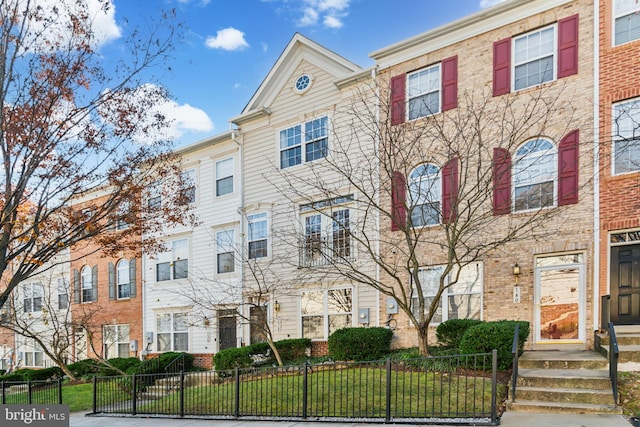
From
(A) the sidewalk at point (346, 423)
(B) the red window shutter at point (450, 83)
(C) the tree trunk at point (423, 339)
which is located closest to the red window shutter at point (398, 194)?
(C) the tree trunk at point (423, 339)

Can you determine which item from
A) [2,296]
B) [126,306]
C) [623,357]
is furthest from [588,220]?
[126,306]

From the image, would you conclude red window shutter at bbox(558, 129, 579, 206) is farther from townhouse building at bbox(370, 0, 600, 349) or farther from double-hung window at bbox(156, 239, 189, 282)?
double-hung window at bbox(156, 239, 189, 282)

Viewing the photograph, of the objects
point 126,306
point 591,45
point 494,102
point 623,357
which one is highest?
point 591,45

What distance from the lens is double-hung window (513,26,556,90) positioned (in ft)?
39.6

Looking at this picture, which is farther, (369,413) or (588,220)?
(588,220)

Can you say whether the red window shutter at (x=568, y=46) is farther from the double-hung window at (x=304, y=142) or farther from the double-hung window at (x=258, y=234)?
the double-hung window at (x=258, y=234)

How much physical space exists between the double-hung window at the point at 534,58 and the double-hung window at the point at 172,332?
14.9 m

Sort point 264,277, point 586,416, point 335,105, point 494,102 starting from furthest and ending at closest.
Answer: point 264,277 < point 335,105 < point 494,102 < point 586,416

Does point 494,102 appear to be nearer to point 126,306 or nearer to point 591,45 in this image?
point 591,45

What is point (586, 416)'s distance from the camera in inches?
275

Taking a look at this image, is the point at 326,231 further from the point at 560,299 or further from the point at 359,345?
the point at 560,299

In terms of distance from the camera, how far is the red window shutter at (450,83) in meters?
13.4

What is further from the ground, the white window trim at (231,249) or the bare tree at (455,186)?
the bare tree at (455,186)

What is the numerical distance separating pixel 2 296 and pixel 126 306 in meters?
14.1
